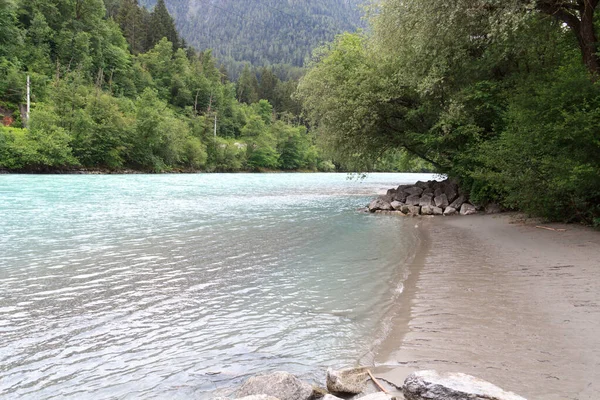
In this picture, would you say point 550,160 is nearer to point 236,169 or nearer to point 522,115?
point 522,115

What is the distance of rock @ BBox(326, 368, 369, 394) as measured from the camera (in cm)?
348

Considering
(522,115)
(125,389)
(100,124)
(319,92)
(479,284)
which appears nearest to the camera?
(125,389)

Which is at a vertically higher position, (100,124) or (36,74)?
(36,74)

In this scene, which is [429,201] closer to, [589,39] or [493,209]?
[493,209]

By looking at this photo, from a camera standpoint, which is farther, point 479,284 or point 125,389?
point 479,284

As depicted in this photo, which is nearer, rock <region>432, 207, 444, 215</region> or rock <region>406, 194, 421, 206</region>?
rock <region>432, 207, 444, 215</region>

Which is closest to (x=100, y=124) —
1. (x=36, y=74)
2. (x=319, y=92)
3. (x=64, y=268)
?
(x=36, y=74)

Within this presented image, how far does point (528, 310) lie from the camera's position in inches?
212

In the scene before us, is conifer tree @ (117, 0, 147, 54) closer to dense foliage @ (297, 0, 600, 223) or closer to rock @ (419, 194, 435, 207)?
dense foliage @ (297, 0, 600, 223)

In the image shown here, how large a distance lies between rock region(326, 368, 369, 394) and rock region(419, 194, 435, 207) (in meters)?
18.0

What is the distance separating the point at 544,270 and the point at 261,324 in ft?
17.9

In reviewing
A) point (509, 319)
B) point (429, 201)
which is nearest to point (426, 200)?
point (429, 201)

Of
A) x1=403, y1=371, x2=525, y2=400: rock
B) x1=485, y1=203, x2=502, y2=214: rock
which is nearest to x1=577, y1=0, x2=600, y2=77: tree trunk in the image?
x1=485, y1=203, x2=502, y2=214: rock

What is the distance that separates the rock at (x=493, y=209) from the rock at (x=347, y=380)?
52.2 ft
